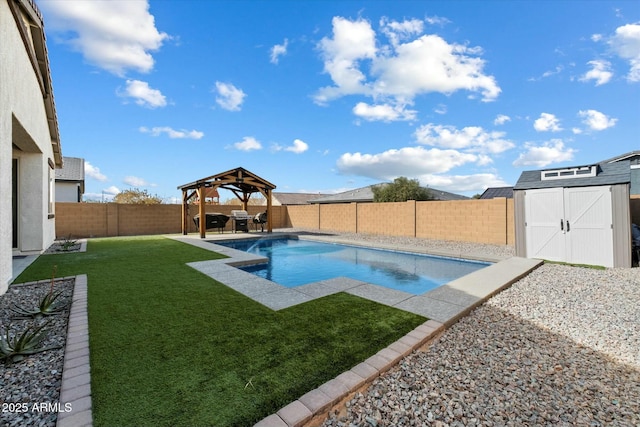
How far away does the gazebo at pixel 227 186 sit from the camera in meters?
13.0

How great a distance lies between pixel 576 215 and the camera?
691cm

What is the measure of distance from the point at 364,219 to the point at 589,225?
9396 mm

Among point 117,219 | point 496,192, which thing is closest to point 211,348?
point 117,219

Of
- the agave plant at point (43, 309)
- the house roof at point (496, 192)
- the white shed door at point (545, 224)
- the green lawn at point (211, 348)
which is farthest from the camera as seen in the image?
the house roof at point (496, 192)

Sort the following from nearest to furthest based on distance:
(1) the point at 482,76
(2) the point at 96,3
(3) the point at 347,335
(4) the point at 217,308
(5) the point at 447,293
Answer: (3) the point at 347,335
(4) the point at 217,308
(5) the point at 447,293
(2) the point at 96,3
(1) the point at 482,76

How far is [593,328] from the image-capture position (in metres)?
3.49

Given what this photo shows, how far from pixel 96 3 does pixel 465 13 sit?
991 centimetres

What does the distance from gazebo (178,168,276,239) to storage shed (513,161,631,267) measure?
447 inches

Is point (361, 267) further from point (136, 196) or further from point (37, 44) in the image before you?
point (136, 196)

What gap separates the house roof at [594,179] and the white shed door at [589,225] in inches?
6.0

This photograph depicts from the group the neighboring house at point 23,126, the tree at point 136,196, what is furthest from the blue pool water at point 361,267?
the tree at point 136,196

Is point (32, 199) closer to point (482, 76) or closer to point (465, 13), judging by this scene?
point (465, 13)

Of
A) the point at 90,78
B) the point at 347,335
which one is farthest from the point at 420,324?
the point at 90,78

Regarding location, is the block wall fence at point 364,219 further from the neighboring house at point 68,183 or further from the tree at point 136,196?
the neighboring house at point 68,183
